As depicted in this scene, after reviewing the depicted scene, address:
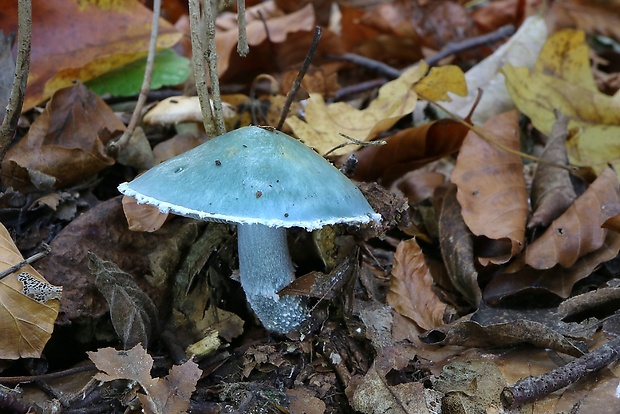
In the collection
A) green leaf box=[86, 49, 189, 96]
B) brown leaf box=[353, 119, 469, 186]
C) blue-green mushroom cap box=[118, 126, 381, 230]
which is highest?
blue-green mushroom cap box=[118, 126, 381, 230]

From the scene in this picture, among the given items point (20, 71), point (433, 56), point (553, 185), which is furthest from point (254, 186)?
point (433, 56)

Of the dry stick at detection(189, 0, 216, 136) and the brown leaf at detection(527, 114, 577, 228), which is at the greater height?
the dry stick at detection(189, 0, 216, 136)

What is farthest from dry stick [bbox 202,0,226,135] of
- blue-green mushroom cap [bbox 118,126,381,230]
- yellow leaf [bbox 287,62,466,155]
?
yellow leaf [bbox 287,62,466,155]

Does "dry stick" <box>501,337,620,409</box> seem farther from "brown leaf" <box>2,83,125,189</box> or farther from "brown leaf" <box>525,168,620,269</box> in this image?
"brown leaf" <box>2,83,125,189</box>

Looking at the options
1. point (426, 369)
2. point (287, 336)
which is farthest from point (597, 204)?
point (287, 336)

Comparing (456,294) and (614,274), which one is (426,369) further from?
(614,274)
